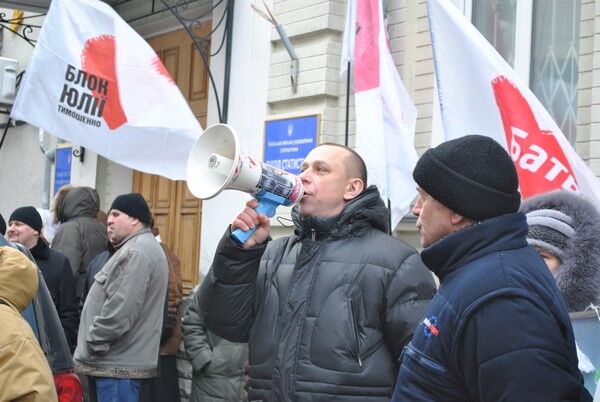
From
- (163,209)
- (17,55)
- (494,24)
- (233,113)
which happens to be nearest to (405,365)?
(494,24)

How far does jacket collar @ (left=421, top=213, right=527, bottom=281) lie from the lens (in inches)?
92.1

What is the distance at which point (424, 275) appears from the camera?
3730mm

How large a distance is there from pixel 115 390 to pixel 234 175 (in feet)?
9.58

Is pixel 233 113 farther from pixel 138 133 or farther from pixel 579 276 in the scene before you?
pixel 579 276

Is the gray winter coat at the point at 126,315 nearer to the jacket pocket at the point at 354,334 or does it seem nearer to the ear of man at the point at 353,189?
the ear of man at the point at 353,189

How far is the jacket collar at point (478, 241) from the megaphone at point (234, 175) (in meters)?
1.31

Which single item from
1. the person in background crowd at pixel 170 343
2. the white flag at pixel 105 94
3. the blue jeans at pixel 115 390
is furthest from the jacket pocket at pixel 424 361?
the white flag at pixel 105 94

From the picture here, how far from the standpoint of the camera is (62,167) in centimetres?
1127

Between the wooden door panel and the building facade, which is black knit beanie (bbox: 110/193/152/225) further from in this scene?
the wooden door panel

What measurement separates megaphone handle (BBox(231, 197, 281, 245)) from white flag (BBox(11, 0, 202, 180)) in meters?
3.33

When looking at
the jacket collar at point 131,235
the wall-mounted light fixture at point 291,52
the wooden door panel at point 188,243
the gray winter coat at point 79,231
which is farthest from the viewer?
the wooden door panel at point 188,243

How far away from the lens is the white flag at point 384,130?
17.6ft

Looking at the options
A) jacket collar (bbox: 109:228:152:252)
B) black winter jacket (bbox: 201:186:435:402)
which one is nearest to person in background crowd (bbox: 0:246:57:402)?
black winter jacket (bbox: 201:186:435:402)

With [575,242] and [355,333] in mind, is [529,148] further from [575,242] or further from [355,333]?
[355,333]
